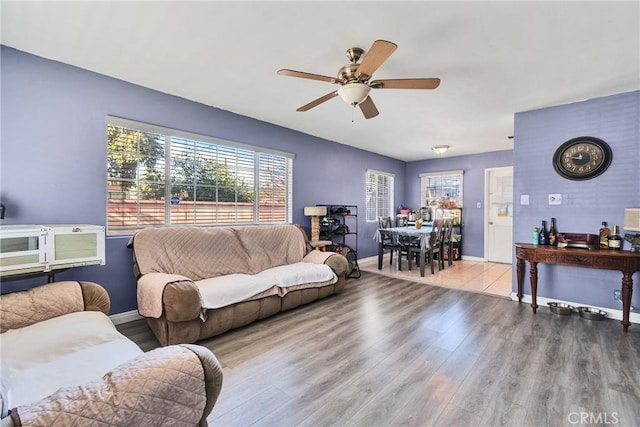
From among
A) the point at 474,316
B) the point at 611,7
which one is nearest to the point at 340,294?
the point at 474,316

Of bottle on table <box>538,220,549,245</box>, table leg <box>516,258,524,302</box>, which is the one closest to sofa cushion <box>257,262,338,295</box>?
table leg <box>516,258,524,302</box>

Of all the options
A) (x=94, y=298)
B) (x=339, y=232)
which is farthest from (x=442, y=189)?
(x=94, y=298)

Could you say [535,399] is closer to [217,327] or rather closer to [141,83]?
[217,327]

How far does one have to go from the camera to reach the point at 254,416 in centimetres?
165

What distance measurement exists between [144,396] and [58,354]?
38.4 inches

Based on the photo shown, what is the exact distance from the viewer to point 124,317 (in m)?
2.93

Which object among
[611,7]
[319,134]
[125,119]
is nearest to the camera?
[611,7]

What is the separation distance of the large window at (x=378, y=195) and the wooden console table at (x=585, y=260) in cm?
325

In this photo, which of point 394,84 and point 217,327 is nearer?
point 394,84

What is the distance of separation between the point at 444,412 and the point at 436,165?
6.32 meters

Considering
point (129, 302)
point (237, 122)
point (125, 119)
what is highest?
point (237, 122)

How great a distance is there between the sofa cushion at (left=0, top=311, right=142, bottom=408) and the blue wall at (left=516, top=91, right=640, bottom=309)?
4402mm

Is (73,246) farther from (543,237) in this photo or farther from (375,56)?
(543,237)

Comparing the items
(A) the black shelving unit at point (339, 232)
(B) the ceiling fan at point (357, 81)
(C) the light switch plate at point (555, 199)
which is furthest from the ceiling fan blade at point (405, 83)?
(A) the black shelving unit at point (339, 232)
